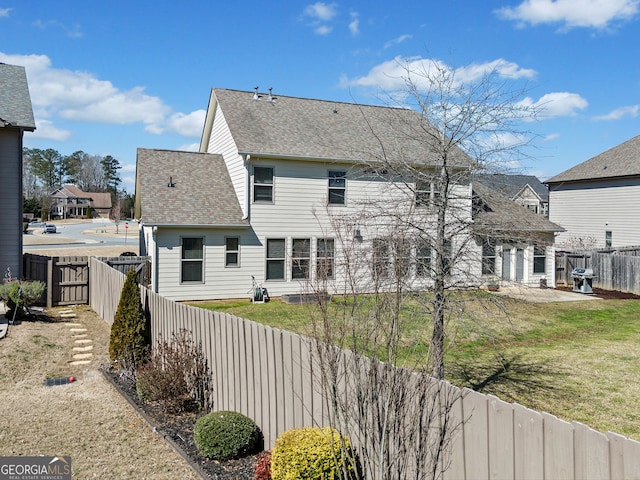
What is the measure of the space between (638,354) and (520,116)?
708cm

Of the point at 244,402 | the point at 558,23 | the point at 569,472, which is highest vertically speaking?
the point at 558,23

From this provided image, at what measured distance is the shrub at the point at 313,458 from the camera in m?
4.42

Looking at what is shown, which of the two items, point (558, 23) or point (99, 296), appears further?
point (558, 23)

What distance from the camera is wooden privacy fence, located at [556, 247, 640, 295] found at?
21.3 metres

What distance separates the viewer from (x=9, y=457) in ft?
18.7

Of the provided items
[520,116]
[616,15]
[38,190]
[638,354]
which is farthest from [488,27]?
[38,190]

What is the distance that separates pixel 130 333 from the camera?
8.98 meters

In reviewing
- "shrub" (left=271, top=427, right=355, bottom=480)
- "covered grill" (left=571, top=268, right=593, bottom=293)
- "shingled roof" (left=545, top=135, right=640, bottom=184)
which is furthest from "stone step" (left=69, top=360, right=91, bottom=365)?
"shingled roof" (left=545, top=135, right=640, bottom=184)

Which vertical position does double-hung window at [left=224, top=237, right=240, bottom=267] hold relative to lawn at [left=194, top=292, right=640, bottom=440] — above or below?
above

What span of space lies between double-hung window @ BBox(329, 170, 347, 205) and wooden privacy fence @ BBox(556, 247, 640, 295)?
11.5m

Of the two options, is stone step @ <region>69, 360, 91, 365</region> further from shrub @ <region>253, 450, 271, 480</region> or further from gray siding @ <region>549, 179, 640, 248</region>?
gray siding @ <region>549, 179, 640, 248</region>

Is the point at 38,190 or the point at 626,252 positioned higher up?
the point at 38,190

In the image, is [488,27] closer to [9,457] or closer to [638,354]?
[638,354]

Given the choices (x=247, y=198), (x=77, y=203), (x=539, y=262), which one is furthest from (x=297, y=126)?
(x=77, y=203)
